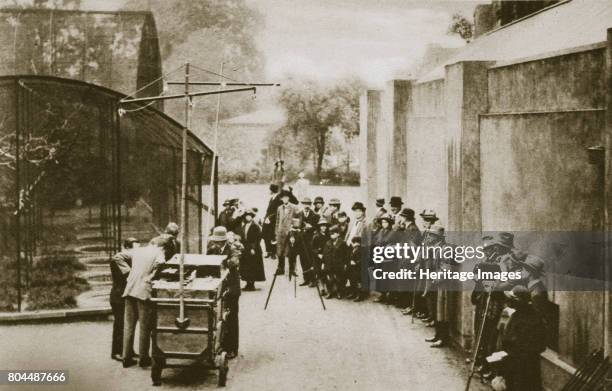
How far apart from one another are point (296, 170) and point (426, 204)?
630 centimetres

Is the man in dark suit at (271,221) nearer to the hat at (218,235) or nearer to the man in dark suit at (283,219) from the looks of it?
the man in dark suit at (283,219)

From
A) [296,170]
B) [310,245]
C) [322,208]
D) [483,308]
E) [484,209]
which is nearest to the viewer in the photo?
[483,308]

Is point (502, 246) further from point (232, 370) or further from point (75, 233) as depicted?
point (75, 233)

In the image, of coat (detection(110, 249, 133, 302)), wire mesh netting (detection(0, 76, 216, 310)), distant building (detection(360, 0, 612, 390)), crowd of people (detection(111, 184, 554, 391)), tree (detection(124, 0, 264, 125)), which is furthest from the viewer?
wire mesh netting (detection(0, 76, 216, 310))

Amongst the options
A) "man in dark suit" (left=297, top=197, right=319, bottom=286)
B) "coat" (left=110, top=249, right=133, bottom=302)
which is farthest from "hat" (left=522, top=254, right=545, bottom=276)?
"man in dark suit" (left=297, top=197, right=319, bottom=286)

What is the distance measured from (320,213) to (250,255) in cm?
227

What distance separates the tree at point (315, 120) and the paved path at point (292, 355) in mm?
6177

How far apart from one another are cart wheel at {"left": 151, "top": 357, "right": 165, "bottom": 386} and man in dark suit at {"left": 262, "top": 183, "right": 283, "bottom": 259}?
303 inches

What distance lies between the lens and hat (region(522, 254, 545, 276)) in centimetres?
714

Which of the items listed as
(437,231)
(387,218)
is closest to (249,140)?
(387,218)

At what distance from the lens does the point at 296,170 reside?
59.5ft

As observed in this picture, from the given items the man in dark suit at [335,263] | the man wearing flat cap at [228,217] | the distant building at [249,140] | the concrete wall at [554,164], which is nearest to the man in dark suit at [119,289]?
the man wearing flat cap at [228,217]

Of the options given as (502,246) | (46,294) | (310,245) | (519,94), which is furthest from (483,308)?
(46,294)

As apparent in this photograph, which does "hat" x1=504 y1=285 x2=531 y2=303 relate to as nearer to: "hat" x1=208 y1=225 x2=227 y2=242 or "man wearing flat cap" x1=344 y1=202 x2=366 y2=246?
"hat" x1=208 y1=225 x2=227 y2=242
